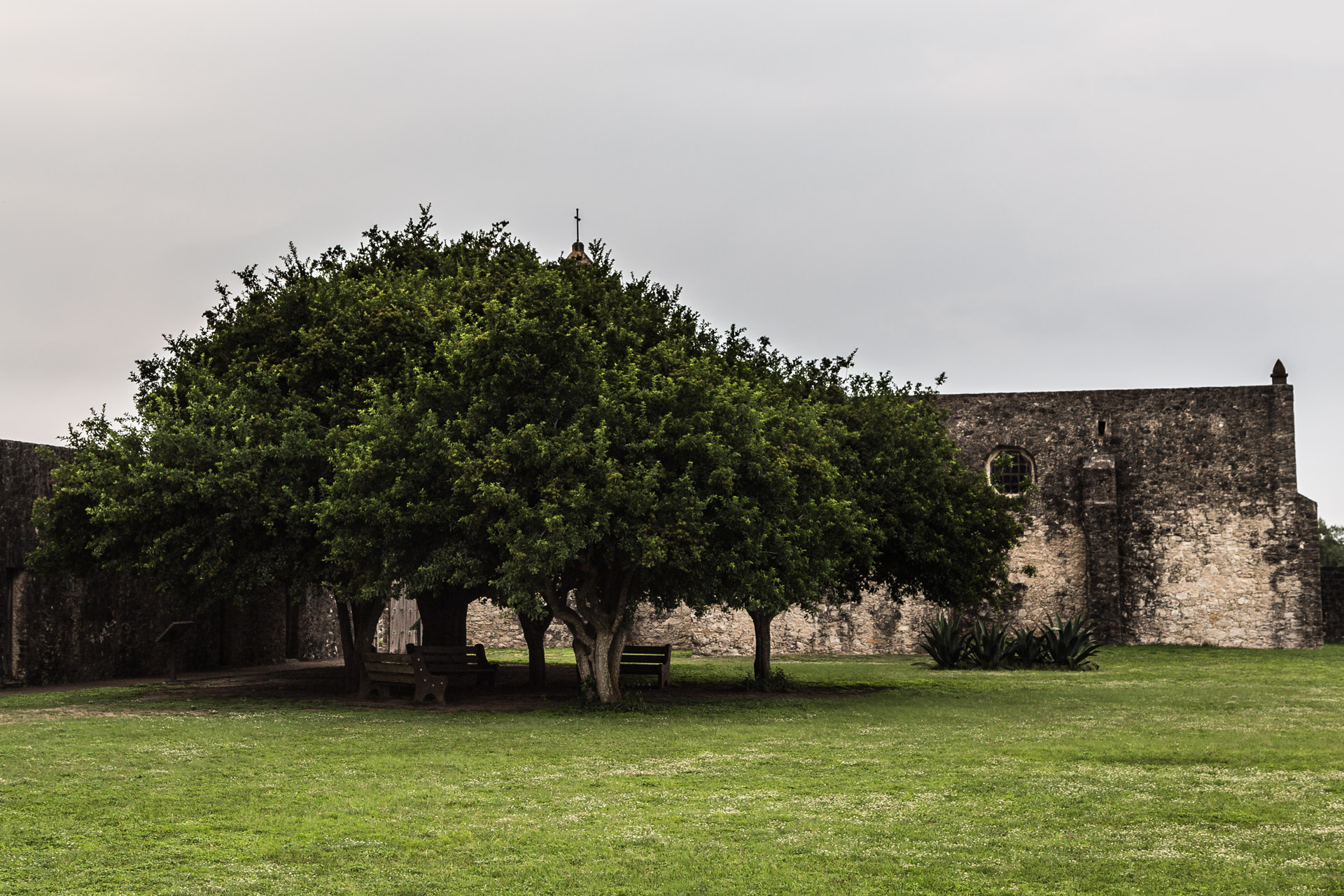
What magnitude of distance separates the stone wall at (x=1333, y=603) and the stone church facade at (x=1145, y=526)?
150 inches

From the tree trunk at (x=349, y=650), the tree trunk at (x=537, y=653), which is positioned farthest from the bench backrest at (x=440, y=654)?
the tree trunk at (x=537, y=653)

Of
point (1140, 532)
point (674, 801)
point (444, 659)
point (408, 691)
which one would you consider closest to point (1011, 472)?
point (1140, 532)

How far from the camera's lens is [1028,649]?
24156 mm

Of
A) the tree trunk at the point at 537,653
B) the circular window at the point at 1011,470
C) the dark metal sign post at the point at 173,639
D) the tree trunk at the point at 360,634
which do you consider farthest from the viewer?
the circular window at the point at 1011,470

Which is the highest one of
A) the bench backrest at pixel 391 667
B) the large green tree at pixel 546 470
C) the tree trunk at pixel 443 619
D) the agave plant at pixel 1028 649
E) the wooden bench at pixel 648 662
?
the large green tree at pixel 546 470

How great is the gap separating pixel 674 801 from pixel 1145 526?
2520cm

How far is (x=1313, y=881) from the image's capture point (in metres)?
6.01

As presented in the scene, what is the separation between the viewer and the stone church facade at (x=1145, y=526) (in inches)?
1174

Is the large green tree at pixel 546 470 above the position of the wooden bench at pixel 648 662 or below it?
above

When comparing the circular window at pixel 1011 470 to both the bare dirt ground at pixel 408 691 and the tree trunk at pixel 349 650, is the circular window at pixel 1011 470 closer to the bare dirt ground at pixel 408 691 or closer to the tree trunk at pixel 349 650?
the bare dirt ground at pixel 408 691

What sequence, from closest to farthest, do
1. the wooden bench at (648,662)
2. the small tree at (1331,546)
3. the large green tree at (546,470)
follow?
the large green tree at (546,470), the wooden bench at (648,662), the small tree at (1331,546)

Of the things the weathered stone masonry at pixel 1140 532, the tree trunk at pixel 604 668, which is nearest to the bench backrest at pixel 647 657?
the tree trunk at pixel 604 668

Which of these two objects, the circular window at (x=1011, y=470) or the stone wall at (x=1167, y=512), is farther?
the circular window at (x=1011, y=470)

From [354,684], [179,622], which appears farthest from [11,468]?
[354,684]
